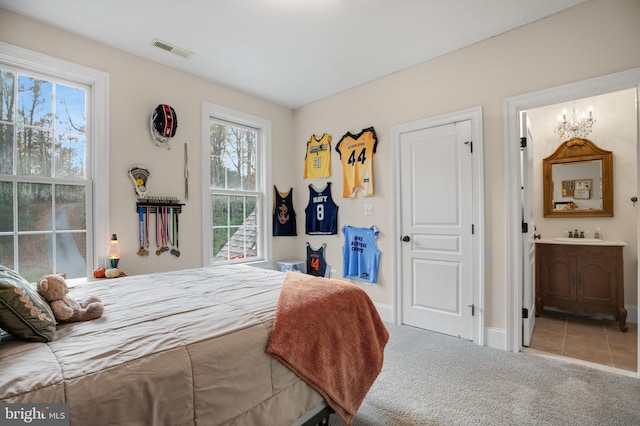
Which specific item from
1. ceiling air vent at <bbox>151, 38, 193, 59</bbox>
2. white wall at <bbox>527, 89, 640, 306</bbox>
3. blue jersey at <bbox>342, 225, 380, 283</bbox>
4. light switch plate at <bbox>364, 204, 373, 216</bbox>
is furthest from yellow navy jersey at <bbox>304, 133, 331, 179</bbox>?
white wall at <bbox>527, 89, 640, 306</bbox>

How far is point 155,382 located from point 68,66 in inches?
109

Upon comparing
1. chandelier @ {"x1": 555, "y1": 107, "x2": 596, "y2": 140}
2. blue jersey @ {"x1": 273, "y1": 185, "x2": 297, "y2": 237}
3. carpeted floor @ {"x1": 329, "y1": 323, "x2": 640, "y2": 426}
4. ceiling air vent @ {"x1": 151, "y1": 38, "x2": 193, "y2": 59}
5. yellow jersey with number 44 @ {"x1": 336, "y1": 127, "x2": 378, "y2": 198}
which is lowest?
carpeted floor @ {"x1": 329, "y1": 323, "x2": 640, "y2": 426}

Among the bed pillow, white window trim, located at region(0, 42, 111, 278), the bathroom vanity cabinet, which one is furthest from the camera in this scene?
the bathroom vanity cabinet

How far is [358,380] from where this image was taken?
1530 millimetres

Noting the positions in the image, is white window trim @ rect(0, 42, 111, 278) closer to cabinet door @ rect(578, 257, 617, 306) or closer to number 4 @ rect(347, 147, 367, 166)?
number 4 @ rect(347, 147, 367, 166)

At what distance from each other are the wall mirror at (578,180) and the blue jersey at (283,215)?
332cm

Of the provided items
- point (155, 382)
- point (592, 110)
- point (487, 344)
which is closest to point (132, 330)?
point (155, 382)

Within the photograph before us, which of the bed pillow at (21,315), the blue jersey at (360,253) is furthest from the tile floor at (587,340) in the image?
the bed pillow at (21,315)

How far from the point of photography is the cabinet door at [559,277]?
10.9ft

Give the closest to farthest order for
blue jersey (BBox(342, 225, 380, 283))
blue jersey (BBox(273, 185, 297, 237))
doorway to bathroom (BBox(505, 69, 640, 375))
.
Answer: doorway to bathroom (BBox(505, 69, 640, 375)) → blue jersey (BBox(342, 225, 380, 283)) → blue jersey (BBox(273, 185, 297, 237))

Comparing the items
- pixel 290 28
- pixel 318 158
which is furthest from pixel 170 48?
pixel 318 158

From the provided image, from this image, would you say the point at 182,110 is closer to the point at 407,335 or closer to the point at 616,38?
the point at 407,335

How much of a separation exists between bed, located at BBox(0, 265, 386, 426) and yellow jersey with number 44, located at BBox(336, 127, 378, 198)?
2.27m

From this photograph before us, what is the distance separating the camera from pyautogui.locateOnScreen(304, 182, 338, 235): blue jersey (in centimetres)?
383
